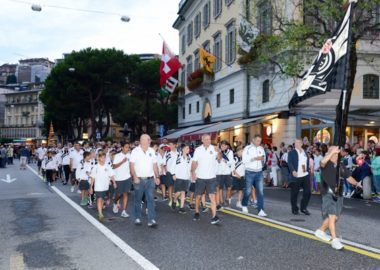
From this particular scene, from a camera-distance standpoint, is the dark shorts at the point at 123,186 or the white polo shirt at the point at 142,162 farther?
the dark shorts at the point at 123,186

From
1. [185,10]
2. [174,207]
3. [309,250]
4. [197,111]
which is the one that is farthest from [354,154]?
[185,10]

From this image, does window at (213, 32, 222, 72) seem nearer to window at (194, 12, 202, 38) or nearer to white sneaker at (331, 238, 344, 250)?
window at (194, 12, 202, 38)

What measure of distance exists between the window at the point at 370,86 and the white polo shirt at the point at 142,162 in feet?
58.2

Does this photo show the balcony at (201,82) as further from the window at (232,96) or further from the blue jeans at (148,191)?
the blue jeans at (148,191)

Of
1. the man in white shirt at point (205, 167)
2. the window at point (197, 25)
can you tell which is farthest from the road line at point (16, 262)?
the window at point (197, 25)

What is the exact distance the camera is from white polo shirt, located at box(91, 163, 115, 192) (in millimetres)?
10555

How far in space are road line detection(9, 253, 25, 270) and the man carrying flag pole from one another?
172 inches

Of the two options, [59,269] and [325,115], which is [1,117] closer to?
[325,115]

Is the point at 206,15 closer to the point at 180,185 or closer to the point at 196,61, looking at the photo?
the point at 196,61

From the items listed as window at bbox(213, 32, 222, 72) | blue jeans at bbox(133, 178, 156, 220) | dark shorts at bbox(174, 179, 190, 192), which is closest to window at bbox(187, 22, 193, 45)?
window at bbox(213, 32, 222, 72)

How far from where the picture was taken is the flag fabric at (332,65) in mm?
8578

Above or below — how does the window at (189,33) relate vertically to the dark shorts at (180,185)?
above

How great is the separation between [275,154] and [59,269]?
15083 mm

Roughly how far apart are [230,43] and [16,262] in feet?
87.7
